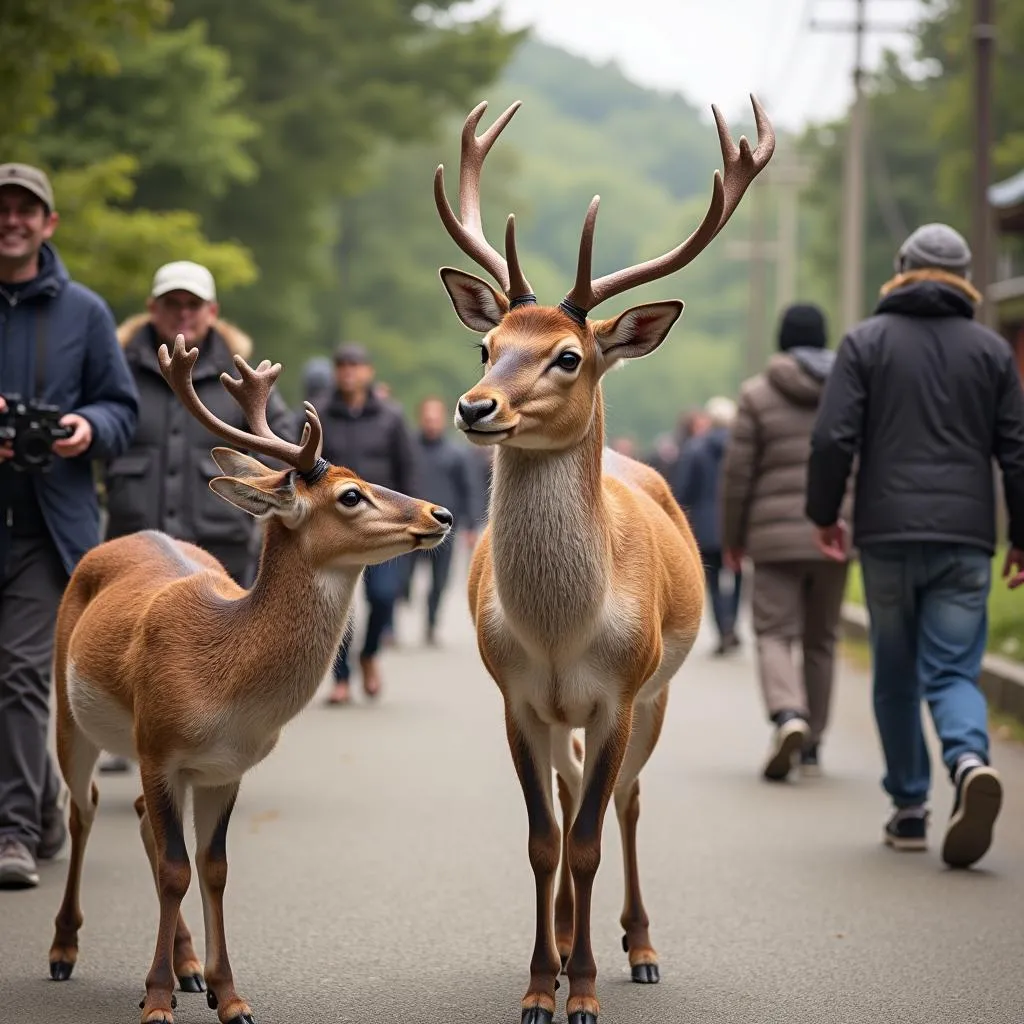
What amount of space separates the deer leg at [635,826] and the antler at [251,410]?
158 centimetres

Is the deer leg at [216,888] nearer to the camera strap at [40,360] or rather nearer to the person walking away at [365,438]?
the camera strap at [40,360]

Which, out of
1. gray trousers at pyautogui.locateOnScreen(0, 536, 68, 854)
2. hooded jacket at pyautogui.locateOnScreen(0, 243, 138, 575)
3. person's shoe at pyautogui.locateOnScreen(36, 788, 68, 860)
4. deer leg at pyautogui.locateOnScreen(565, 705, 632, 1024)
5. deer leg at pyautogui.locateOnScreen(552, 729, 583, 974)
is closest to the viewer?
deer leg at pyautogui.locateOnScreen(565, 705, 632, 1024)

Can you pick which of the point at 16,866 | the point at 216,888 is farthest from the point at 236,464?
the point at 16,866

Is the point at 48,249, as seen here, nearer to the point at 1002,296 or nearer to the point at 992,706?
the point at 992,706

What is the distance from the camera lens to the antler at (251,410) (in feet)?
20.6

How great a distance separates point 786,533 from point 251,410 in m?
5.44

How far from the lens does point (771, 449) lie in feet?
38.9

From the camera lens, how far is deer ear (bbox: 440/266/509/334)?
6.70 m

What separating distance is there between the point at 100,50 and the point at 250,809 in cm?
865

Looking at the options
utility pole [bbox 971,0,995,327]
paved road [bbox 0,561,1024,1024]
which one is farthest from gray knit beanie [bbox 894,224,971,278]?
utility pole [bbox 971,0,995,327]

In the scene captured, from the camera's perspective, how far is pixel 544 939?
634cm

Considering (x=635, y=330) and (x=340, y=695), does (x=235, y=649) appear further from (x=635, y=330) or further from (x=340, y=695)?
(x=340, y=695)

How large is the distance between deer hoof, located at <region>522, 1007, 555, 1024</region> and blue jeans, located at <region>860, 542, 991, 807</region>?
2876mm

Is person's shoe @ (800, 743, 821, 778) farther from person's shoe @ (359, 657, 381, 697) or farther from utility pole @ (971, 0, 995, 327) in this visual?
utility pole @ (971, 0, 995, 327)
